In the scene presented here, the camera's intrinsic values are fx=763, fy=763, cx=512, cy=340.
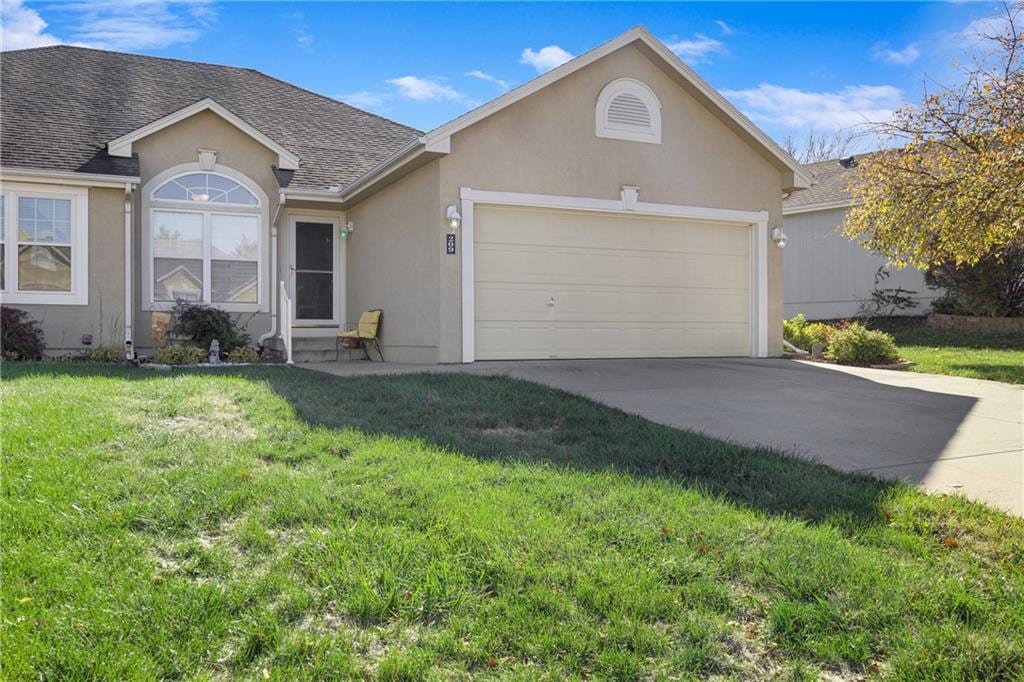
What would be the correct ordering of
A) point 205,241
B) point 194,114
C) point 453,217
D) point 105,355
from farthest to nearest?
point 205,241, point 194,114, point 105,355, point 453,217

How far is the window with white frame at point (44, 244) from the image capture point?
12.2 metres

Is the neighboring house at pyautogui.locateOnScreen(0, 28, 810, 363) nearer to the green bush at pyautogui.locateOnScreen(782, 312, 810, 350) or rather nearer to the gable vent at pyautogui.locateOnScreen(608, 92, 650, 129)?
the gable vent at pyautogui.locateOnScreen(608, 92, 650, 129)

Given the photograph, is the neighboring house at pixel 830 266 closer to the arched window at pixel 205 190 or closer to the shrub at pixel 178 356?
the arched window at pixel 205 190

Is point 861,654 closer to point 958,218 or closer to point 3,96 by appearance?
point 958,218

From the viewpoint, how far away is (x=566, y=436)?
6145 mm

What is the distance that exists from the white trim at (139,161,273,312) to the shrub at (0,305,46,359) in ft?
5.91

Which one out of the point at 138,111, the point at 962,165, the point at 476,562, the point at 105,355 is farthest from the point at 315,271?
the point at 476,562

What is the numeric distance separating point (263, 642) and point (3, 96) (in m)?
→ 15.0

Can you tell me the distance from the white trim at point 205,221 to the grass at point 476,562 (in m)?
7.81

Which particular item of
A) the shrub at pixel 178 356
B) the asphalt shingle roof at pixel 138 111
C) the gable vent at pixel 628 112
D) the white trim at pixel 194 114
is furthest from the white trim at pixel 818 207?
the shrub at pixel 178 356

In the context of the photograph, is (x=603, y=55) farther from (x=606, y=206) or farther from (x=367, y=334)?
(x=367, y=334)

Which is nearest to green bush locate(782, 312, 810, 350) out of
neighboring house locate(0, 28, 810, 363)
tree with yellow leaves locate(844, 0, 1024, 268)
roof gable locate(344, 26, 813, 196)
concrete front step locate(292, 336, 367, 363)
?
neighboring house locate(0, 28, 810, 363)

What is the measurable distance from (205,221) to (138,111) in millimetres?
3294

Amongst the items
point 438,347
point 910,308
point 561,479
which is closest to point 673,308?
point 438,347
